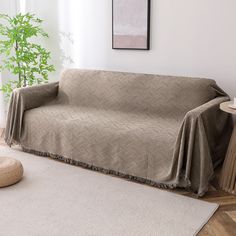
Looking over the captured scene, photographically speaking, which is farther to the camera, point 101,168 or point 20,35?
point 20,35

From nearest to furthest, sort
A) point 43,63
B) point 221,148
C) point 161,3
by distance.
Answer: point 221,148, point 161,3, point 43,63

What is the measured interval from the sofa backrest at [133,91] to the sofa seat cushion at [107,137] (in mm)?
103

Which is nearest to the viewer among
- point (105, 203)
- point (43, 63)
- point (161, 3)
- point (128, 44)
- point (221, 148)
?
point (105, 203)

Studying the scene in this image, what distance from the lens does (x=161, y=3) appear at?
130 inches

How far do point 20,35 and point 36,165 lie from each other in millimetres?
1469

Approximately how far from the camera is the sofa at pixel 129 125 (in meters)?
2.51

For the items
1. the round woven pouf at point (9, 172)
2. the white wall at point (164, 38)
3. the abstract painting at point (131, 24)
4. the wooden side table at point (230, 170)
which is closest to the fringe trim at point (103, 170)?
the wooden side table at point (230, 170)

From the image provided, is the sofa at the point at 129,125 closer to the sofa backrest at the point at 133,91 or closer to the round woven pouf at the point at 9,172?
the sofa backrest at the point at 133,91

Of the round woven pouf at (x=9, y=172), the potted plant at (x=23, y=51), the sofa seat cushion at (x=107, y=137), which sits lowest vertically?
the round woven pouf at (x=9, y=172)

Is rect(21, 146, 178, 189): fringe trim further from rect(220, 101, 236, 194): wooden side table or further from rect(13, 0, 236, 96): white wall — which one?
rect(13, 0, 236, 96): white wall

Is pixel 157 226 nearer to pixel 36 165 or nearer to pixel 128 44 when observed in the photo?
pixel 36 165

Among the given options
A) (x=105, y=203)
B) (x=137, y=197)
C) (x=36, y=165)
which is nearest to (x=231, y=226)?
(x=137, y=197)

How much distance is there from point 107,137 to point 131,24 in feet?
4.21

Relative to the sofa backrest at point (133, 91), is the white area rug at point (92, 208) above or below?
below
